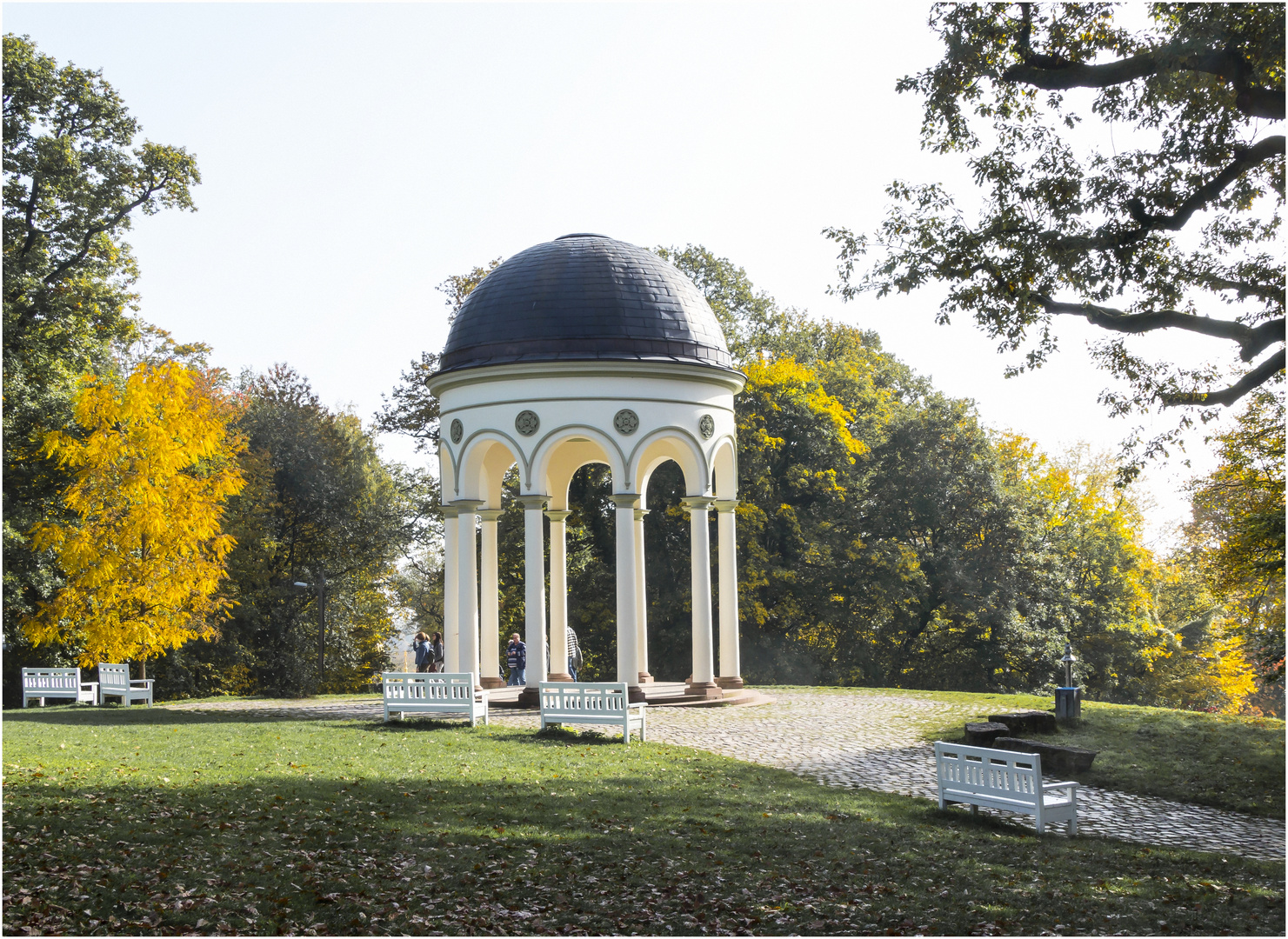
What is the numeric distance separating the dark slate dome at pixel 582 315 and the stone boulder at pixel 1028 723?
28.8ft

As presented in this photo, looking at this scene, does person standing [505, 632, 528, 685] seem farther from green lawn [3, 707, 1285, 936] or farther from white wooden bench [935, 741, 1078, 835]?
white wooden bench [935, 741, 1078, 835]

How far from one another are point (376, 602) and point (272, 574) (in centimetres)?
779

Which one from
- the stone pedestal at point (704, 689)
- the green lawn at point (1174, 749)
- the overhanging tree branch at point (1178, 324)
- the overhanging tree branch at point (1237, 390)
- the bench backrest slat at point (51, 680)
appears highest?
the overhanging tree branch at point (1178, 324)

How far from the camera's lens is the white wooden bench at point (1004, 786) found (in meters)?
11.0

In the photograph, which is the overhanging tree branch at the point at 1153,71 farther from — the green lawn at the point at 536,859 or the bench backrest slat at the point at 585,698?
the bench backrest slat at the point at 585,698

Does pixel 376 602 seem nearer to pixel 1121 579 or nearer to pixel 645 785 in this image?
pixel 1121 579

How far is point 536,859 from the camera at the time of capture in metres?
9.05

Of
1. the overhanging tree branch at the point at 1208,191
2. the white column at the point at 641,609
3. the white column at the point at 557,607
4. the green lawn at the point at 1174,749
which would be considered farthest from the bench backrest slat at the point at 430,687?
the overhanging tree branch at the point at 1208,191

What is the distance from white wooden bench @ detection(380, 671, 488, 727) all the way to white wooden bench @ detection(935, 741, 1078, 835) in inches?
335

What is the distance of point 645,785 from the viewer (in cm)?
→ 1264

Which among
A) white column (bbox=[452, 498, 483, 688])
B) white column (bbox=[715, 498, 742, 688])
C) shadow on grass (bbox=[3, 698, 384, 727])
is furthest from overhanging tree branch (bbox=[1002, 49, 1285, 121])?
white column (bbox=[452, 498, 483, 688])

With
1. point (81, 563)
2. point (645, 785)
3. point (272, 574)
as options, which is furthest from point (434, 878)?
point (272, 574)

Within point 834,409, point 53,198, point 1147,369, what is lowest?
point 1147,369

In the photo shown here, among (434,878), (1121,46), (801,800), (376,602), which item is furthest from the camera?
(376,602)
